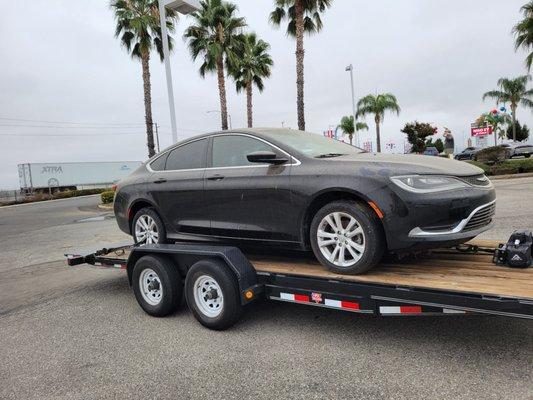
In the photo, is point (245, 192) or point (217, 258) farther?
point (245, 192)

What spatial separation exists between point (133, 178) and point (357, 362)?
3.86m

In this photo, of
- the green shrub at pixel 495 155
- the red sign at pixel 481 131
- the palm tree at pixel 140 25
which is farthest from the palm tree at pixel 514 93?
the palm tree at pixel 140 25

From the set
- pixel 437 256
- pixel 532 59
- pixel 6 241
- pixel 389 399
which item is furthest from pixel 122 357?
pixel 532 59

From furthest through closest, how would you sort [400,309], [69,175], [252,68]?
[69,175] → [252,68] → [400,309]

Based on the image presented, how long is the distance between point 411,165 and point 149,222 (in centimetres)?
345

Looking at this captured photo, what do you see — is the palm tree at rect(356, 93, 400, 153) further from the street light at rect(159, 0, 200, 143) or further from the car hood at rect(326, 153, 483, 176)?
the car hood at rect(326, 153, 483, 176)

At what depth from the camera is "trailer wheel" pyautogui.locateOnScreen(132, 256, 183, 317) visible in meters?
4.87

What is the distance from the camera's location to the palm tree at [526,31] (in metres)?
26.8

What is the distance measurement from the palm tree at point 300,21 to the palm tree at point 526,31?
13.5 m

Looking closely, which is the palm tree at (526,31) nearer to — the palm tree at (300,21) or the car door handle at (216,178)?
the palm tree at (300,21)

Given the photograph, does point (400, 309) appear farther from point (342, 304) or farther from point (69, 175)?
point (69, 175)

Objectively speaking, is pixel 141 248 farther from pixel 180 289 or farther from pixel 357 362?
pixel 357 362

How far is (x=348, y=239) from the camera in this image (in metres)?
3.95

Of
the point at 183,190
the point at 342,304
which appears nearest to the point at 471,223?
the point at 342,304
